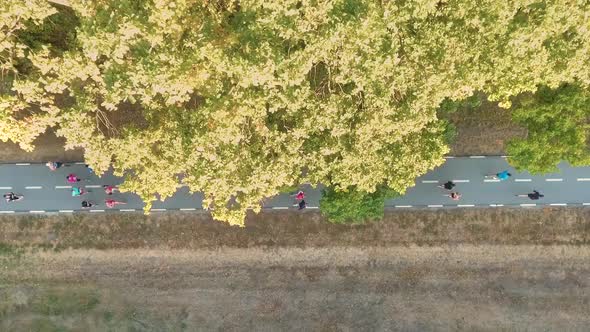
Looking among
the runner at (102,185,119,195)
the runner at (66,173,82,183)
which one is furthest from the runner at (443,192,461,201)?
the runner at (66,173,82,183)

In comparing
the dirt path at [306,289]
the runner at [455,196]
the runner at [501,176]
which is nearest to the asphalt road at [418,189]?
the runner at [501,176]

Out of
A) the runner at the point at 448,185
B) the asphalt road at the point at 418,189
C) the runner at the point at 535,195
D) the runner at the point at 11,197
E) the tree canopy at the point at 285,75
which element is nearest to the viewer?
the tree canopy at the point at 285,75

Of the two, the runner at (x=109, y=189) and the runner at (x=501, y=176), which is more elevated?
the runner at (x=109, y=189)

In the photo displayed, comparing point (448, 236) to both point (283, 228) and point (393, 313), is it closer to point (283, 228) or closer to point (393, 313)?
point (393, 313)

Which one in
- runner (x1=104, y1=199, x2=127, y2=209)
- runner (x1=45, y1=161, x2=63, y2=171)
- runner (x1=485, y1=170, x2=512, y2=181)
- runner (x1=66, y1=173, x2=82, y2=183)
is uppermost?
runner (x1=45, y1=161, x2=63, y2=171)

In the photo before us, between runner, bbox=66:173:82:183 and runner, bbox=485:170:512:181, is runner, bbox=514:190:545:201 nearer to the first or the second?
runner, bbox=485:170:512:181

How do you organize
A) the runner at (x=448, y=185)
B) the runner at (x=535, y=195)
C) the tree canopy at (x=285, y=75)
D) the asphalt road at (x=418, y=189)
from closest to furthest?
the tree canopy at (x=285, y=75)
the runner at (x=535, y=195)
the runner at (x=448, y=185)
the asphalt road at (x=418, y=189)

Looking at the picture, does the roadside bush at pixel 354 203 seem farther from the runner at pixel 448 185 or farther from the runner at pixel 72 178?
the runner at pixel 72 178

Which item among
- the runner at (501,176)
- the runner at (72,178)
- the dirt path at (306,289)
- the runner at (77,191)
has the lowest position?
the dirt path at (306,289)
